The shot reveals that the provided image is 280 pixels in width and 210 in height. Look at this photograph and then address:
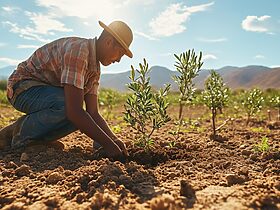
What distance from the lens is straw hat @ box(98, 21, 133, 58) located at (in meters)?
3.22

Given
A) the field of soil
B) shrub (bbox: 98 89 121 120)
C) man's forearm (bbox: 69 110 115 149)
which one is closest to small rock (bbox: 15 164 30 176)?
the field of soil

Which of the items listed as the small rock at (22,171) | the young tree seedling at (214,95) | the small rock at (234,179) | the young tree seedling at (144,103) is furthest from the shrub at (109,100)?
the small rock at (234,179)

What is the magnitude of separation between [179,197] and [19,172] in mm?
1336

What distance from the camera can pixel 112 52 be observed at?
3312mm

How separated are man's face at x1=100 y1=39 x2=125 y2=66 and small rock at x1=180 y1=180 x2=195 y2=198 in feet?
4.99

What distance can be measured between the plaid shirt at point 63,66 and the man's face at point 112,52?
0.12 m

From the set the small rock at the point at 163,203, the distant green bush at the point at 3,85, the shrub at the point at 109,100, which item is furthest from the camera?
the distant green bush at the point at 3,85

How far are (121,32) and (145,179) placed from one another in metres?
1.41

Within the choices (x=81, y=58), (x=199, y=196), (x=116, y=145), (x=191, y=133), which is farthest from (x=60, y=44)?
(x=191, y=133)

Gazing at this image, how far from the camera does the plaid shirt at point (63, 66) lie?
3146mm

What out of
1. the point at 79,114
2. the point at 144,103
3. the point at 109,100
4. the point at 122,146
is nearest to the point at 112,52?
the point at 144,103

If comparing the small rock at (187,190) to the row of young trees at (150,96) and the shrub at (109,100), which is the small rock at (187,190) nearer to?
the row of young trees at (150,96)

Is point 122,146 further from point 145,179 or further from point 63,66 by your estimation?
point 63,66

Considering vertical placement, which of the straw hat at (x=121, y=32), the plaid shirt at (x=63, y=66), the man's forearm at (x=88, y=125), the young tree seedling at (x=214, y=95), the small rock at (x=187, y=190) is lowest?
the small rock at (x=187, y=190)
